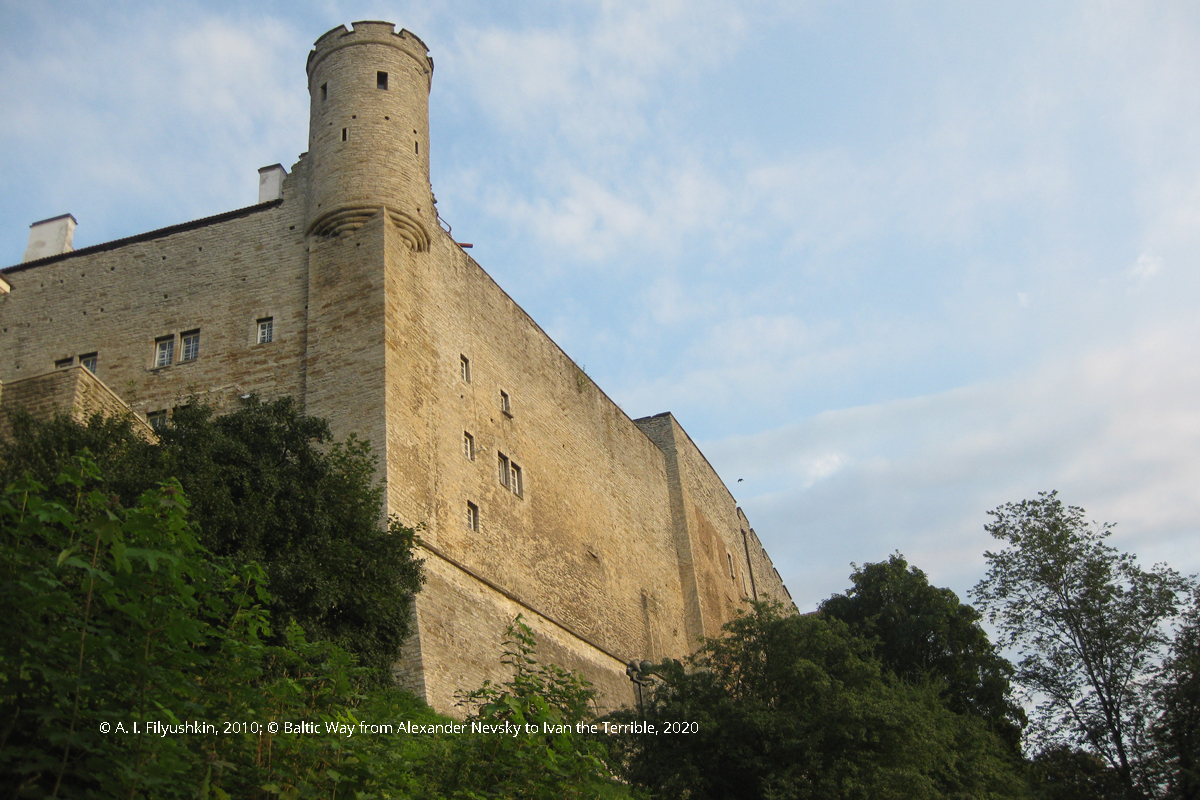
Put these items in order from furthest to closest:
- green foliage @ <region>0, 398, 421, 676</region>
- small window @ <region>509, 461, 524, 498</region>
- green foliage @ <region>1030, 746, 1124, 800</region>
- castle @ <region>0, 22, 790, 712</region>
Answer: small window @ <region>509, 461, 524, 498</region> → green foliage @ <region>1030, 746, 1124, 800</region> → castle @ <region>0, 22, 790, 712</region> → green foliage @ <region>0, 398, 421, 676</region>

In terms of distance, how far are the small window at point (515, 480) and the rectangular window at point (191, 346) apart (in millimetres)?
7021

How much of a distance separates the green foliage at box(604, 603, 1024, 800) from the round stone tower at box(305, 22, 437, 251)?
10.7 meters

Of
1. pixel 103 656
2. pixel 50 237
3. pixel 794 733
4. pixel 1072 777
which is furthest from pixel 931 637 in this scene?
pixel 103 656

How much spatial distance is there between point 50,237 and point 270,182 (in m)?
5.85

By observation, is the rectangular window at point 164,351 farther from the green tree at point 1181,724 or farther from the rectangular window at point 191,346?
the green tree at point 1181,724

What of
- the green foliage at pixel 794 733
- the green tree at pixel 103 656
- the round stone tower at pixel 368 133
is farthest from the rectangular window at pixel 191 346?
the green tree at pixel 103 656

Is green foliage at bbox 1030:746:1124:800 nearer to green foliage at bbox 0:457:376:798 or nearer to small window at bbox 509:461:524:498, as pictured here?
small window at bbox 509:461:524:498

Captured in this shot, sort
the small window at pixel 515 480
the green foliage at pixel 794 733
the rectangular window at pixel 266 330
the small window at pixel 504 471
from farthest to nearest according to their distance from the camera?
the small window at pixel 515 480 < the small window at pixel 504 471 < the rectangular window at pixel 266 330 < the green foliage at pixel 794 733

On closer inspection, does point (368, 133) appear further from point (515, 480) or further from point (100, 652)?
point (100, 652)

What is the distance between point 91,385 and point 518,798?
10.2m

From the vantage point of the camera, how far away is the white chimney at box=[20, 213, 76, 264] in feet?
83.6

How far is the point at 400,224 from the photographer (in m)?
22.1

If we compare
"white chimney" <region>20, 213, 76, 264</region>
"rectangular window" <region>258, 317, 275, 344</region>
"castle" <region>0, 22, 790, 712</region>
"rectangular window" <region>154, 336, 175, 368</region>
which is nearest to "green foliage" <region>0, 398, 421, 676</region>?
"castle" <region>0, 22, 790, 712</region>

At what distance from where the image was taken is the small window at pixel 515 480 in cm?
2419
